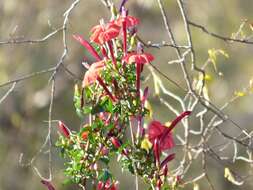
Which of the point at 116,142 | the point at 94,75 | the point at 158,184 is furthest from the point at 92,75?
the point at 158,184

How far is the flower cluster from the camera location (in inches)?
74.6

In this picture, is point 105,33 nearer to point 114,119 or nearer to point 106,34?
point 106,34

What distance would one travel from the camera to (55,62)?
6.96 m

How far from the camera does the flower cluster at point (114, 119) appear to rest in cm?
189

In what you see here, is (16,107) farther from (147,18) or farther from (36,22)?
(147,18)

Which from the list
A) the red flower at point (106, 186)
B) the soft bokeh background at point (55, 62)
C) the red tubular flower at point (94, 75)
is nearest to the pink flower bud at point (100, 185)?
the red flower at point (106, 186)

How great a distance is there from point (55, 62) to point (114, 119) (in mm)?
5071

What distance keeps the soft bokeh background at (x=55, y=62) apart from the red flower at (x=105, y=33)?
2944 millimetres

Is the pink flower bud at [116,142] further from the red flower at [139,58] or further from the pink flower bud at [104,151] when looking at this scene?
the red flower at [139,58]

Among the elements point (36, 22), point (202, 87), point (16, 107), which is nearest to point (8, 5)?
point (36, 22)

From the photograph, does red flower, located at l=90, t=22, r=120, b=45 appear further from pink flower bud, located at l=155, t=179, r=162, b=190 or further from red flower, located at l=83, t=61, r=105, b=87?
pink flower bud, located at l=155, t=179, r=162, b=190

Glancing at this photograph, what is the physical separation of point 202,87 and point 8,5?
12.3 ft

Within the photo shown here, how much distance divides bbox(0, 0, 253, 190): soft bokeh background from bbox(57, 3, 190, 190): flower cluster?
280cm

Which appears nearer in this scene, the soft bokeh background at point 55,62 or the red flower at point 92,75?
the red flower at point 92,75
